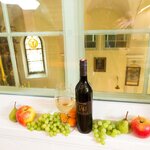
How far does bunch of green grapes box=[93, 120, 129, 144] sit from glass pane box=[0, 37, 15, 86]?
694mm

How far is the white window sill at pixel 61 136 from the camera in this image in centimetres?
81

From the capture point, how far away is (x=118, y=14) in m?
1.04

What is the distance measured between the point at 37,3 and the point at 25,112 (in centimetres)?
61

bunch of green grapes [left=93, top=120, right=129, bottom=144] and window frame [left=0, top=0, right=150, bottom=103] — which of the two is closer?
bunch of green grapes [left=93, top=120, right=129, bottom=144]

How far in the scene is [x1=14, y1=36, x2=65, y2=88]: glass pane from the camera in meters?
1.11

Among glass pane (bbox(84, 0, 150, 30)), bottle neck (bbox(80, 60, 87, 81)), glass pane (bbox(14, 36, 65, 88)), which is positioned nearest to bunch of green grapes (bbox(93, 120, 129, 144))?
bottle neck (bbox(80, 60, 87, 81))

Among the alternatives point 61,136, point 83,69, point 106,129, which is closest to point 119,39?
point 83,69

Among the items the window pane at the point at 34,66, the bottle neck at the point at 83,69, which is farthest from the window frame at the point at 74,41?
the bottle neck at the point at 83,69

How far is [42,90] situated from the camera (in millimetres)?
1152

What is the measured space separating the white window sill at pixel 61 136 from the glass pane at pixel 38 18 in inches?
17.6

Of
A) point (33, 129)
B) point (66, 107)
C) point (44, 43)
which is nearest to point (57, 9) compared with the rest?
point (44, 43)

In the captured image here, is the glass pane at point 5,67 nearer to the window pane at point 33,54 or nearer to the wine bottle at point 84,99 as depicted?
the window pane at point 33,54

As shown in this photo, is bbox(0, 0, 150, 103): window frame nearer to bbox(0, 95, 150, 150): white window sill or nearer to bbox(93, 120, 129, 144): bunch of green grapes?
bbox(0, 95, 150, 150): white window sill

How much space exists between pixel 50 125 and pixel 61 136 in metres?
0.08
